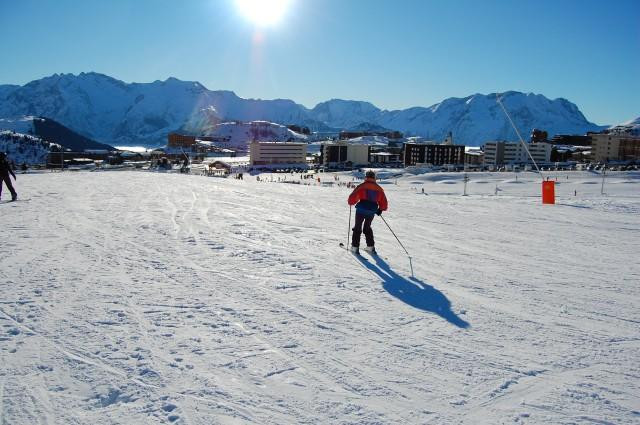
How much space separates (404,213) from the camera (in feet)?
→ 43.1

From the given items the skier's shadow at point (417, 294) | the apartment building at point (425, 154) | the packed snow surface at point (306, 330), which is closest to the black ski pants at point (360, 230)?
the packed snow surface at point (306, 330)

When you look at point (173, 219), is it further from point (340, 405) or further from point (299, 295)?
point (340, 405)

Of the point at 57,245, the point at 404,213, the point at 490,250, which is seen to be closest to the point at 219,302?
the point at 57,245

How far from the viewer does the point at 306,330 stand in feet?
13.4

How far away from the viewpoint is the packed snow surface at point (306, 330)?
2990 millimetres

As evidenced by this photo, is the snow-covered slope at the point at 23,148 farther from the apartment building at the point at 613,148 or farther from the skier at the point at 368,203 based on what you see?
the skier at the point at 368,203

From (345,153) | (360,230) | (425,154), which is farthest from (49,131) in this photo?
(360,230)

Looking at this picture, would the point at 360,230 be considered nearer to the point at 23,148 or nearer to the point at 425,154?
the point at 425,154

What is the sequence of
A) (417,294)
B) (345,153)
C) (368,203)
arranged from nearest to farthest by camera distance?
(417,294) → (368,203) → (345,153)

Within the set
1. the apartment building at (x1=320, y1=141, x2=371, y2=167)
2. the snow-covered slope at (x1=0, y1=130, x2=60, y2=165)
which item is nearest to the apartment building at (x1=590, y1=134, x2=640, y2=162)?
the apartment building at (x1=320, y1=141, x2=371, y2=167)

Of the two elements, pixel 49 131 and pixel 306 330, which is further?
pixel 49 131

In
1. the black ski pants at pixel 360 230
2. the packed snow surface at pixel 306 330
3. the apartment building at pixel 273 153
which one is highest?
the apartment building at pixel 273 153

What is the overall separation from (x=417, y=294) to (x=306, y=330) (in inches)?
68.7

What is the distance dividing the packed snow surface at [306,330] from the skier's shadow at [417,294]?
1.0 inches
